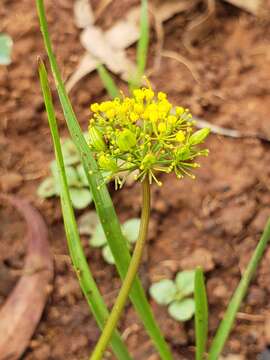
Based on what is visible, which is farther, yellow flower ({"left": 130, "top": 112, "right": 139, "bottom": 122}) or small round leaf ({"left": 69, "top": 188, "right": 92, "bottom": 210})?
small round leaf ({"left": 69, "top": 188, "right": 92, "bottom": 210})

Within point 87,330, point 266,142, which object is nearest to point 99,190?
point 87,330

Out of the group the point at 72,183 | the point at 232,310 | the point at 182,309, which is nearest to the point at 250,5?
the point at 72,183

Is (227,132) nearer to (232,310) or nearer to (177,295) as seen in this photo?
(177,295)

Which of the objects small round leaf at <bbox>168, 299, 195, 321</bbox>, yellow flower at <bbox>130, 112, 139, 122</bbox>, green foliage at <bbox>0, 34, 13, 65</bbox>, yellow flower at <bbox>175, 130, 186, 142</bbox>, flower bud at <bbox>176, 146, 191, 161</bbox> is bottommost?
small round leaf at <bbox>168, 299, 195, 321</bbox>

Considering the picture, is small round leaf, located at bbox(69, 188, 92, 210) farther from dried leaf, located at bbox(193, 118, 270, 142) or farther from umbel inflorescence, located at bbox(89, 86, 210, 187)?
umbel inflorescence, located at bbox(89, 86, 210, 187)

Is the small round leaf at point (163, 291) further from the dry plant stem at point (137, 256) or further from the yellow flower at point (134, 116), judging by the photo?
the yellow flower at point (134, 116)

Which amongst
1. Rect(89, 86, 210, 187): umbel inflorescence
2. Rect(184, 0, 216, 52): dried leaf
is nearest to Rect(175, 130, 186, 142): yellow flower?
Rect(89, 86, 210, 187): umbel inflorescence

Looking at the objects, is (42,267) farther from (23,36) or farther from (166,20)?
(166,20)
